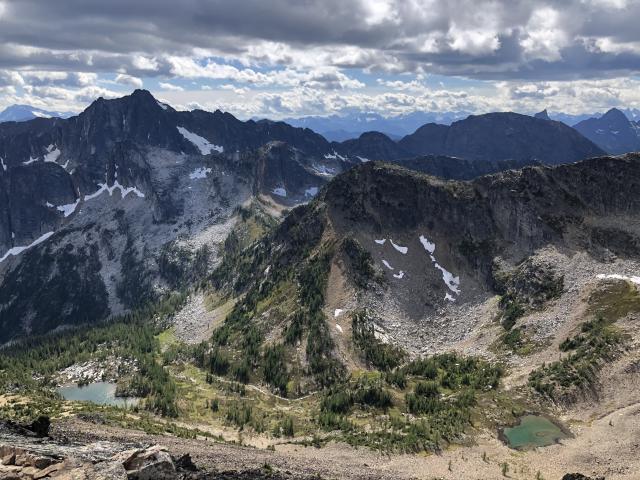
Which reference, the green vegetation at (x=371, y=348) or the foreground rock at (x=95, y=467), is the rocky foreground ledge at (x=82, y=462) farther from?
the green vegetation at (x=371, y=348)

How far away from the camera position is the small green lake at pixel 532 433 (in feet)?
346

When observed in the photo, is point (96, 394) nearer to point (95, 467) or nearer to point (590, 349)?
point (95, 467)

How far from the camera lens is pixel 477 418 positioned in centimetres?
11506

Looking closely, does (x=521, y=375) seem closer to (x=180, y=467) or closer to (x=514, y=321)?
(x=514, y=321)

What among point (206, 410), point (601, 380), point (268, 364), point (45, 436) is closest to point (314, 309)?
point (268, 364)

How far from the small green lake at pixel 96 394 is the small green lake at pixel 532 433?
96768mm

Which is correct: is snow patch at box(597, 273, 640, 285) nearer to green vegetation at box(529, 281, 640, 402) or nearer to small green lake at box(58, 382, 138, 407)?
green vegetation at box(529, 281, 640, 402)

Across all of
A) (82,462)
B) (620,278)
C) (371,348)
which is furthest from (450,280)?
(82,462)

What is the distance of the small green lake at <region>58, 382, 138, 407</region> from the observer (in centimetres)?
15050

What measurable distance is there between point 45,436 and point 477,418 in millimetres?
85133

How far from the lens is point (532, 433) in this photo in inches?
4323

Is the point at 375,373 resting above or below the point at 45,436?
below

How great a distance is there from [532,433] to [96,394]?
120646 mm

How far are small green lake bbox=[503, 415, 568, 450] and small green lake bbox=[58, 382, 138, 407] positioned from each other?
96.8 m
